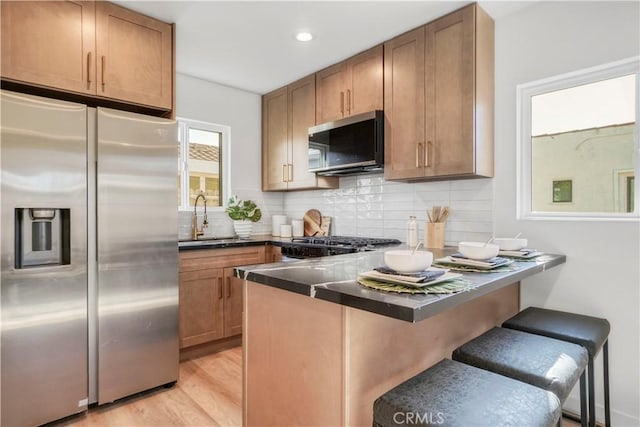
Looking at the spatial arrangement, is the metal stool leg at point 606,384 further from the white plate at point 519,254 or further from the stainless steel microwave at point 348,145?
the stainless steel microwave at point 348,145

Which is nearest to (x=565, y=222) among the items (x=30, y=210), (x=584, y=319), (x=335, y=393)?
(x=584, y=319)

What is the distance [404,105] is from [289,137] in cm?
134

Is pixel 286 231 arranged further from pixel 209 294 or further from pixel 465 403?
pixel 465 403

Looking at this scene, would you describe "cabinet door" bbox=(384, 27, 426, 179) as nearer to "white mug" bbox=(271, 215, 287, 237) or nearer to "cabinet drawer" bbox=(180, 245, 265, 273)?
"cabinet drawer" bbox=(180, 245, 265, 273)

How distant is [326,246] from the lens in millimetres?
2791

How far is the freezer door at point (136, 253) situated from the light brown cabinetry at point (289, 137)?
1347mm

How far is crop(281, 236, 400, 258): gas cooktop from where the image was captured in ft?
8.75

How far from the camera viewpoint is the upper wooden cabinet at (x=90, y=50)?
1925 millimetres

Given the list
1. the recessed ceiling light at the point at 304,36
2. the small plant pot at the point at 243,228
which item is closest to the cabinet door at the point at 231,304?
the small plant pot at the point at 243,228

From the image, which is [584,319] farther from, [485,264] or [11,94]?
[11,94]

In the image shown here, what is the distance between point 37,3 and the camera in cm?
198

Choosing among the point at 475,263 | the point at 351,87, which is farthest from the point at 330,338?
the point at 351,87

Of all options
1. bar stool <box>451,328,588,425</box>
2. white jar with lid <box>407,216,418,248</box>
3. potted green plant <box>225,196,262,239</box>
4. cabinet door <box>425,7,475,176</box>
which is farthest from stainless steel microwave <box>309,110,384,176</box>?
bar stool <box>451,328,588,425</box>

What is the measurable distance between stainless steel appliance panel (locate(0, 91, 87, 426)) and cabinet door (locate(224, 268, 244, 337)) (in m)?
1.09
